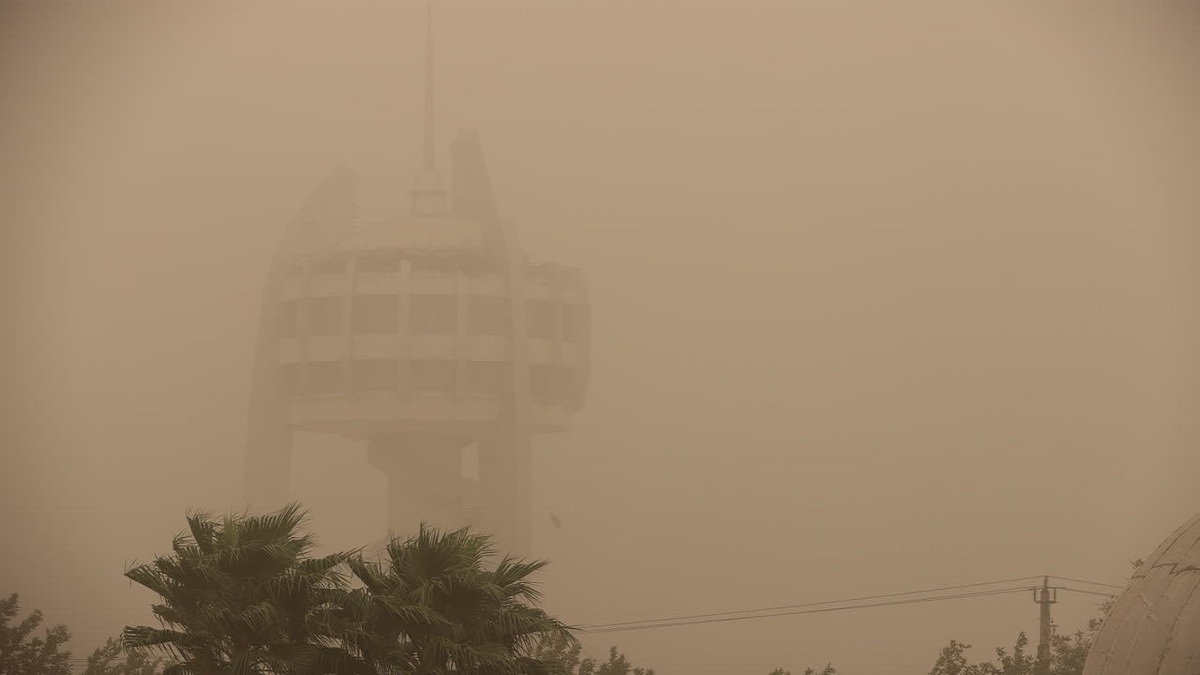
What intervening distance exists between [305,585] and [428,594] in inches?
70.0

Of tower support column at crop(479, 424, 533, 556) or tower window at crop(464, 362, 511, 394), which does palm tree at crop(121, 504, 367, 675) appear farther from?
Result: tower window at crop(464, 362, 511, 394)

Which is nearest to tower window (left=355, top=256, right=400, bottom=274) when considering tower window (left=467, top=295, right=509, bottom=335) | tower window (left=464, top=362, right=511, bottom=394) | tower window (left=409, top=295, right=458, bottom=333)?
tower window (left=409, top=295, right=458, bottom=333)

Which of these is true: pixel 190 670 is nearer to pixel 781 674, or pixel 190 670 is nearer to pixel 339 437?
pixel 781 674

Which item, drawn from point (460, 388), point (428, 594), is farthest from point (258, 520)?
point (460, 388)

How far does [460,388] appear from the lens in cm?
14550

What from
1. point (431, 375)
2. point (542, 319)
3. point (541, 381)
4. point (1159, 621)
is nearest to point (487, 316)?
point (542, 319)

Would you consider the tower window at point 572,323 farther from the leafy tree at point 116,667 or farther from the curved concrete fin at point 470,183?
the leafy tree at point 116,667

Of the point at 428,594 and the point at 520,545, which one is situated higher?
the point at 520,545

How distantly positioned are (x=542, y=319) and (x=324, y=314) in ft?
64.4

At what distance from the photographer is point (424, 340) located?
149 metres

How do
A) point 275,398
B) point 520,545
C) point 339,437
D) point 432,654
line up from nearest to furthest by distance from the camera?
point 432,654 < point 520,545 < point 275,398 < point 339,437

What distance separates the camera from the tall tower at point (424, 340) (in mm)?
145000

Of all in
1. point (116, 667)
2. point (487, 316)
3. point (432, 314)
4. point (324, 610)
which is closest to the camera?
point (324, 610)

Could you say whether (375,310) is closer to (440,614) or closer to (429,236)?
(429,236)
